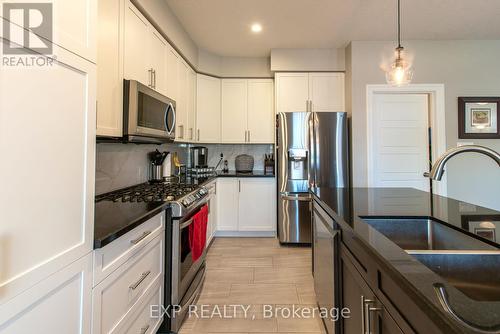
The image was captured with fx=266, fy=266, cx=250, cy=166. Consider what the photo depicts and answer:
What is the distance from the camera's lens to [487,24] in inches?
121

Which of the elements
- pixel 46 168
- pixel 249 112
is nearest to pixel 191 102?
pixel 249 112

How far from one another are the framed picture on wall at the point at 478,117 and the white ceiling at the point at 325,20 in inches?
32.0

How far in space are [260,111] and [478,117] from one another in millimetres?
2882

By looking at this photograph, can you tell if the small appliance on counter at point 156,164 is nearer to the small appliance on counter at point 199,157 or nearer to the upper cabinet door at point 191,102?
the upper cabinet door at point 191,102

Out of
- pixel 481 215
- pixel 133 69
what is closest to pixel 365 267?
pixel 481 215

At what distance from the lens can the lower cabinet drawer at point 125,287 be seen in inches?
43.2

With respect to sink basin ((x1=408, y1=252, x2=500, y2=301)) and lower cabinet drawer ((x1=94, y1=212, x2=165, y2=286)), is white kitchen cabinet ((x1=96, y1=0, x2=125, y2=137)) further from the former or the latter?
sink basin ((x1=408, y1=252, x2=500, y2=301))

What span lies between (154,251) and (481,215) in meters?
1.81

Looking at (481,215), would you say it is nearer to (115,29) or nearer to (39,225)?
(39,225)

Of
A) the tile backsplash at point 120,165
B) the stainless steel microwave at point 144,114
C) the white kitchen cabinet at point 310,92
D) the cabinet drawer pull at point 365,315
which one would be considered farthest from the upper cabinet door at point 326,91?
the cabinet drawer pull at point 365,315

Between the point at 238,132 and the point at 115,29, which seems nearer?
the point at 115,29

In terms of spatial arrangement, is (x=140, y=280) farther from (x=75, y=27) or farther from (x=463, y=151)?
(x=463, y=151)

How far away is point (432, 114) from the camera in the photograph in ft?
11.4

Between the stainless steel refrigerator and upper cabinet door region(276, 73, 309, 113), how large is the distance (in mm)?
347
